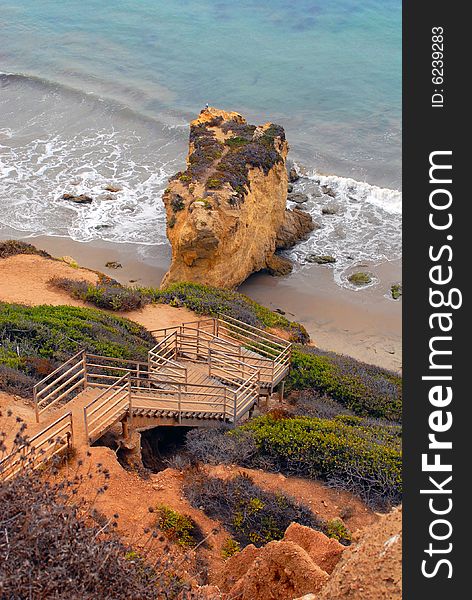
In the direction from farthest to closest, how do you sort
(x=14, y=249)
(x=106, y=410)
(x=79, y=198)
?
(x=79, y=198), (x=14, y=249), (x=106, y=410)

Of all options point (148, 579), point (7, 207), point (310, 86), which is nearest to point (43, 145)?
point (7, 207)

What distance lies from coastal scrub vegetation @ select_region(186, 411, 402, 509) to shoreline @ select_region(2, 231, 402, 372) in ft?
41.7

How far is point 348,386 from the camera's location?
17.6 metres

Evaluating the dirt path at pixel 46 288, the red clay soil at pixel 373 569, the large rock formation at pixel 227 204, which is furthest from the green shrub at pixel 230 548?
the large rock formation at pixel 227 204

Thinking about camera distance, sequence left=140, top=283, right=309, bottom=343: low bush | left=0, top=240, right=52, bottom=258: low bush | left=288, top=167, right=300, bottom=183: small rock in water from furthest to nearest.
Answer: left=288, top=167, right=300, bottom=183: small rock in water, left=0, top=240, right=52, bottom=258: low bush, left=140, top=283, right=309, bottom=343: low bush

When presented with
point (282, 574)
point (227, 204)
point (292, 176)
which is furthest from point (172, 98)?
point (282, 574)

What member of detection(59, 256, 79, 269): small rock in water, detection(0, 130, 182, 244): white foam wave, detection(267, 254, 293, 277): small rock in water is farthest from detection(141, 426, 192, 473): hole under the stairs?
detection(0, 130, 182, 244): white foam wave

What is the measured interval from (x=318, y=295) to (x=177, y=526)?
21.0 meters

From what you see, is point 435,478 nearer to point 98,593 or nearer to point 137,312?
point 98,593

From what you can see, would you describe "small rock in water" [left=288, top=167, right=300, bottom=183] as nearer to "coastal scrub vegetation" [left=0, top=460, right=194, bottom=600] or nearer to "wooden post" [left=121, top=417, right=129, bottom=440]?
"wooden post" [left=121, top=417, right=129, bottom=440]

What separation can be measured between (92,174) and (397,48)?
38249 mm

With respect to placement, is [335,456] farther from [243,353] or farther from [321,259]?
[321,259]

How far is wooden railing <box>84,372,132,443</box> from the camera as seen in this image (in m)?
11.0

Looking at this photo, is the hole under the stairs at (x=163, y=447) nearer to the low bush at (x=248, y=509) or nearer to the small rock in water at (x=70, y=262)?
the low bush at (x=248, y=509)
